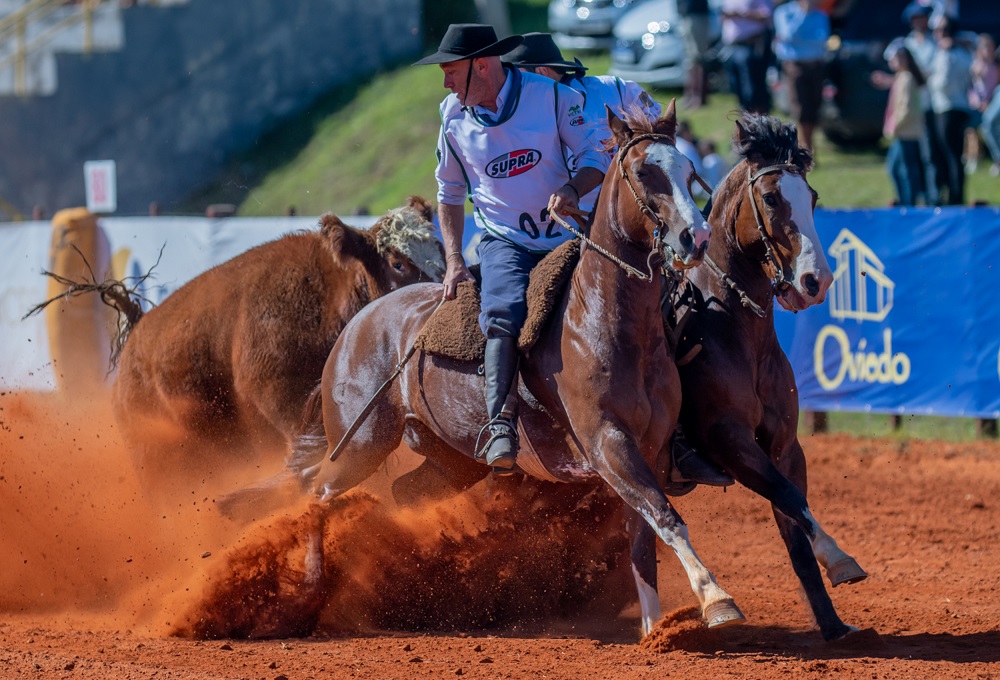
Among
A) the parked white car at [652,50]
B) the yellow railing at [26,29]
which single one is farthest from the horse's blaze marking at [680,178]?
the yellow railing at [26,29]

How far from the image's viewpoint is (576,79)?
7637 millimetres

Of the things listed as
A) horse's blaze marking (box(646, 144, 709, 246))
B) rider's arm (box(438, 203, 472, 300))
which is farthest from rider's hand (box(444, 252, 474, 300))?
horse's blaze marking (box(646, 144, 709, 246))

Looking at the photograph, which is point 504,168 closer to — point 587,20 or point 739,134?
point 739,134

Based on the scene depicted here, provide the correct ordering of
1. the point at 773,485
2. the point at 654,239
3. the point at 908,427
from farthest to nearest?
the point at 908,427, the point at 773,485, the point at 654,239

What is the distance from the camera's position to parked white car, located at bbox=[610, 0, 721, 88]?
18.1 metres

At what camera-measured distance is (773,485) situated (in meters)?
5.39

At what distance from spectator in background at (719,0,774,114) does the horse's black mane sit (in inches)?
379

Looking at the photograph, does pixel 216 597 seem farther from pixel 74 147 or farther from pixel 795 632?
pixel 74 147

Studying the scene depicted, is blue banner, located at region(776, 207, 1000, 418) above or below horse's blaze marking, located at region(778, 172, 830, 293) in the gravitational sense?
below

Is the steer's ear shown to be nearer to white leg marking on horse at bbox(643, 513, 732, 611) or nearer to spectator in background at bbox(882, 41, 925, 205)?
white leg marking on horse at bbox(643, 513, 732, 611)

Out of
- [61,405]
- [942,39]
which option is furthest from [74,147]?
[942,39]

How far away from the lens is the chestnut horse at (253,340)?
23.9 feet

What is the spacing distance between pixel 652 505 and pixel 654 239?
3.54ft

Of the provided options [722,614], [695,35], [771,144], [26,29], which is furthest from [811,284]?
[26,29]
